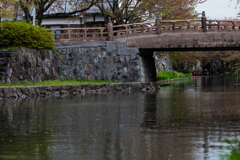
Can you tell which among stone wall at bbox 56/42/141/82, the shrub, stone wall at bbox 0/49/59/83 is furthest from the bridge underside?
the shrub

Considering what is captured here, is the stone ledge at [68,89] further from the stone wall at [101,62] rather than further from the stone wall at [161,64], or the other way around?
the stone wall at [161,64]

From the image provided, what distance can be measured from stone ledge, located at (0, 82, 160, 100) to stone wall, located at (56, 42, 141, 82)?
4.03 feet

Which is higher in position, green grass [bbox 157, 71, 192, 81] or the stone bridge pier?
the stone bridge pier

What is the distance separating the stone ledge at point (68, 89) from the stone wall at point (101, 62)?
123cm

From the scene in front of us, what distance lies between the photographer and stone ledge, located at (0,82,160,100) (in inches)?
846

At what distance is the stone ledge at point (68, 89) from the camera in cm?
2148

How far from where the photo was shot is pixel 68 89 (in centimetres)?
2567

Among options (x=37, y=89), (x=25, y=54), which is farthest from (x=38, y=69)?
(x=37, y=89)

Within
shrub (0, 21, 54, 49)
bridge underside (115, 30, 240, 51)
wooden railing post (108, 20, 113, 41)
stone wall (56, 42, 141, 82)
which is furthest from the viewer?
stone wall (56, 42, 141, 82)

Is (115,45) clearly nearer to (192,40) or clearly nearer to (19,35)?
(192,40)

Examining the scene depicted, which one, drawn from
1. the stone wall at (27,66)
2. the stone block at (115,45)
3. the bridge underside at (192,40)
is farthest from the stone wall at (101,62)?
the bridge underside at (192,40)

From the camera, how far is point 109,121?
1096 cm

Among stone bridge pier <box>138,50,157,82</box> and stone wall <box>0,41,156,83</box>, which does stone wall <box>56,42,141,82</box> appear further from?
stone bridge pier <box>138,50,157,82</box>

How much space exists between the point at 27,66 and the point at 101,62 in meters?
6.92
